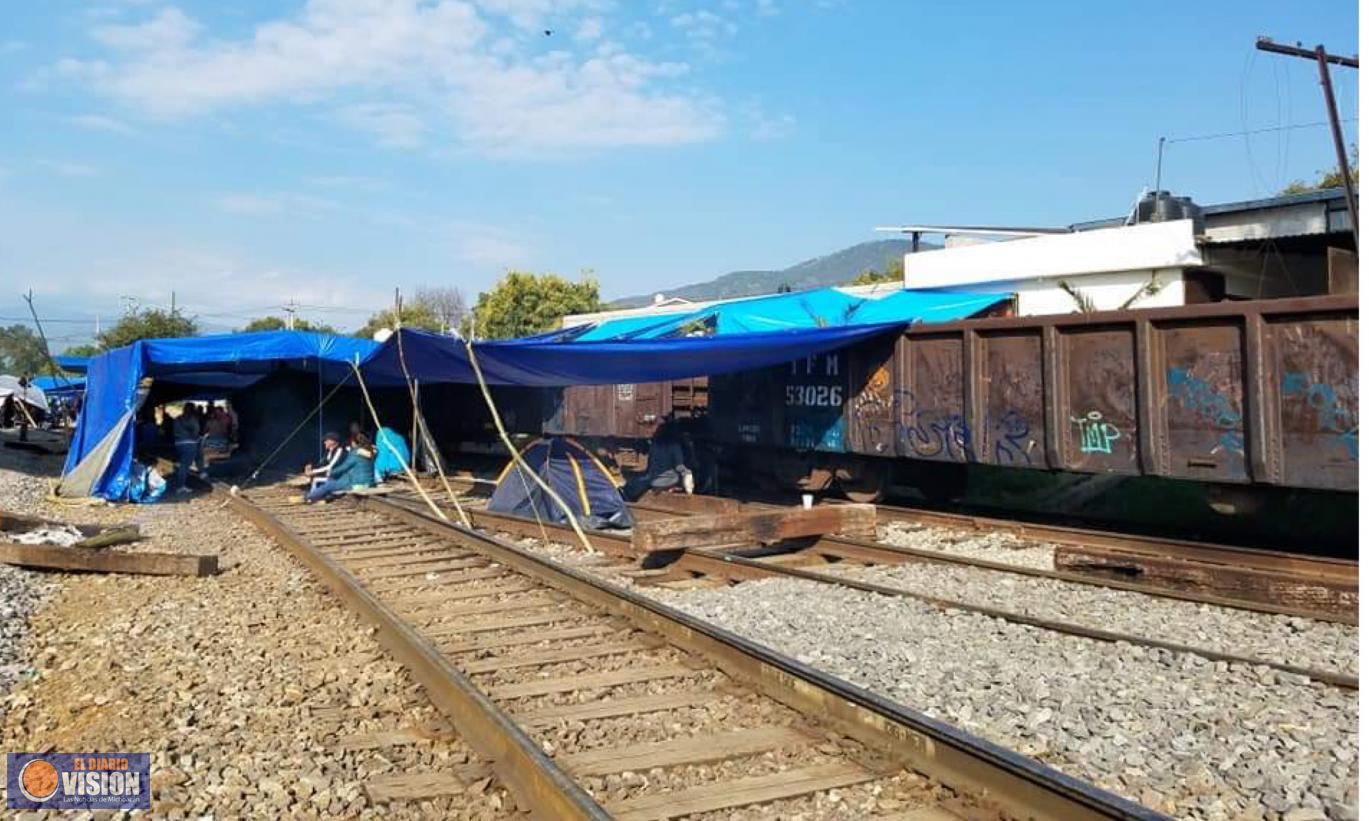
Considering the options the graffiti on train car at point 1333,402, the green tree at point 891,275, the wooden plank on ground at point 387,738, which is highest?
the green tree at point 891,275

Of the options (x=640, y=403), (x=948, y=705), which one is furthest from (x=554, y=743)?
(x=640, y=403)

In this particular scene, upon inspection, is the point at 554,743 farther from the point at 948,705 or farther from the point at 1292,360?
the point at 1292,360

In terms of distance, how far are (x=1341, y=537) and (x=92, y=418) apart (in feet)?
60.4

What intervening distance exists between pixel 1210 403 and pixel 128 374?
51.8 feet

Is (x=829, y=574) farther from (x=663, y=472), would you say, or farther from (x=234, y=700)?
(x=663, y=472)

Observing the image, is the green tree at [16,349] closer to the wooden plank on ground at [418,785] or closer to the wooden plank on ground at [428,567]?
the wooden plank on ground at [428,567]

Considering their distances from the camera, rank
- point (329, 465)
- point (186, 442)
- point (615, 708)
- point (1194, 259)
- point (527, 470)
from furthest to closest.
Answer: point (186, 442)
point (1194, 259)
point (329, 465)
point (527, 470)
point (615, 708)

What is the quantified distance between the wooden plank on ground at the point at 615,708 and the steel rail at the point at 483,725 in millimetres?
209

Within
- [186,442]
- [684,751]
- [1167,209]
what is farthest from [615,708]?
[1167,209]

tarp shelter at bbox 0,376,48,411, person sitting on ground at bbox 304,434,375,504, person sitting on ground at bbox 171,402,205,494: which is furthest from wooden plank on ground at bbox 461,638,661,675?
tarp shelter at bbox 0,376,48,411

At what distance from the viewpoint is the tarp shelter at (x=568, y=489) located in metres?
12.5

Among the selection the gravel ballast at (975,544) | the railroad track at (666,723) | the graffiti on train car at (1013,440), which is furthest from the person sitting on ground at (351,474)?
the graffiti on train car at (1013,440)

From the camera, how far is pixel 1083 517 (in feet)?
40.9

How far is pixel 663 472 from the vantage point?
51.2 ft
